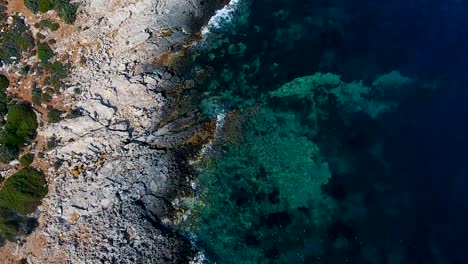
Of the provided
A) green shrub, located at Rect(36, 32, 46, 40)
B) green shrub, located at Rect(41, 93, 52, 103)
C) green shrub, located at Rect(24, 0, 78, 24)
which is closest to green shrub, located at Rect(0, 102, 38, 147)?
green shrub, located at Rect(41, 93, 52, 103)

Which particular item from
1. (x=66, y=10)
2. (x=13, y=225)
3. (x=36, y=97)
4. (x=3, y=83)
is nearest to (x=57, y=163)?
(x=13, y=225)

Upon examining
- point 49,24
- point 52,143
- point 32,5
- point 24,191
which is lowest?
point 24,191

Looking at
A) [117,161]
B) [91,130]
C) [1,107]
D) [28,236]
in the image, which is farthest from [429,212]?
[1,107]

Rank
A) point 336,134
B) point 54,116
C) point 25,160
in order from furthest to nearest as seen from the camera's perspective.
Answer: point 336,134, point 54,116, point 25,160

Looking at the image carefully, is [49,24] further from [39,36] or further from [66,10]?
[66,10]

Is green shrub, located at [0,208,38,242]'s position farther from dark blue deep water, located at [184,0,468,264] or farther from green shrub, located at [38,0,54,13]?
green shrub, located at [38,0,54,13]

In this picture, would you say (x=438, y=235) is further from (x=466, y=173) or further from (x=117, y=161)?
(x=117, y=161)
